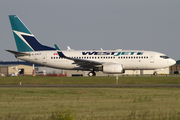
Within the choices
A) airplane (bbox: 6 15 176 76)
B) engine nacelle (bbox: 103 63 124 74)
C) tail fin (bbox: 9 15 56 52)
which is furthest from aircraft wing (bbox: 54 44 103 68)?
tail fin (bbox: 9 15 56 52)

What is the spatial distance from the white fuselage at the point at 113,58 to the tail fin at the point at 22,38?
A: 1273 millimetres

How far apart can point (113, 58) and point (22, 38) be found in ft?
55.0

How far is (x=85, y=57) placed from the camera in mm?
56062

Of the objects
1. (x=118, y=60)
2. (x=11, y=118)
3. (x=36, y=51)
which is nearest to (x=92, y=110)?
(x=11, y=118)

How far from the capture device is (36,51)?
5741 centimetres

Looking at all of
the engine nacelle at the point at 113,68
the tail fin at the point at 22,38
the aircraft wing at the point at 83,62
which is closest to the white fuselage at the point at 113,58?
the tail fin at the point at 22,38

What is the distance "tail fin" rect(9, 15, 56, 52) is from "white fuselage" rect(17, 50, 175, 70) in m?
1.27

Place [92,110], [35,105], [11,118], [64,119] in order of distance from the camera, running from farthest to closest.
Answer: [35,105] < [92,110] < [11,118] < [64,119]

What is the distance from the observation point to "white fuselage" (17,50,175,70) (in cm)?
5478

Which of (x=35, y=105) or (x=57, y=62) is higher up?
(x=57, y=62)

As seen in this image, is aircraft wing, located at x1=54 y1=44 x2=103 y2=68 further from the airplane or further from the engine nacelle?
the engine nacelle

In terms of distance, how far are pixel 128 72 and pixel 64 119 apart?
7791 cm

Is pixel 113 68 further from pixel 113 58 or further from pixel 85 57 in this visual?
pixel 85 57

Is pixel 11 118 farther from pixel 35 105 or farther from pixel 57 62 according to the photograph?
pixel 57 62
